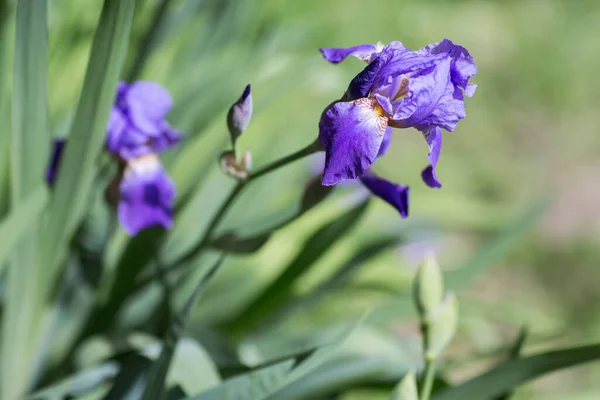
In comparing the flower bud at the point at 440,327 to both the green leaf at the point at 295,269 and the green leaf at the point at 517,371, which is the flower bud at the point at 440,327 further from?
the green leaf at the point at 295,269

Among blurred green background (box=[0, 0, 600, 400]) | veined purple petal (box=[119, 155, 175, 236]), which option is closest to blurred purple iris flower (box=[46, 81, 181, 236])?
veined purple petal (box=[119, 155, 175, 236])

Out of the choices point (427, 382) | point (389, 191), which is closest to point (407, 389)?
point (427, 382)

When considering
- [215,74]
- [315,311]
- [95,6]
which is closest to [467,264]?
[315,311]

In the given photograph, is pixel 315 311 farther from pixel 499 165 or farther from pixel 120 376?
pixel 499 165

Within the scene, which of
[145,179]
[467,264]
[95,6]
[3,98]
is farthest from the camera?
[95,6]

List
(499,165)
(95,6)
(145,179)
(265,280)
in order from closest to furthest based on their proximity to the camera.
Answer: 1. (145,179)
2. (265,280)
3. (95,6)
4. (499,165)

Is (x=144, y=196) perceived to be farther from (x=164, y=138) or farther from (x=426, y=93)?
(x=426, y=93)
